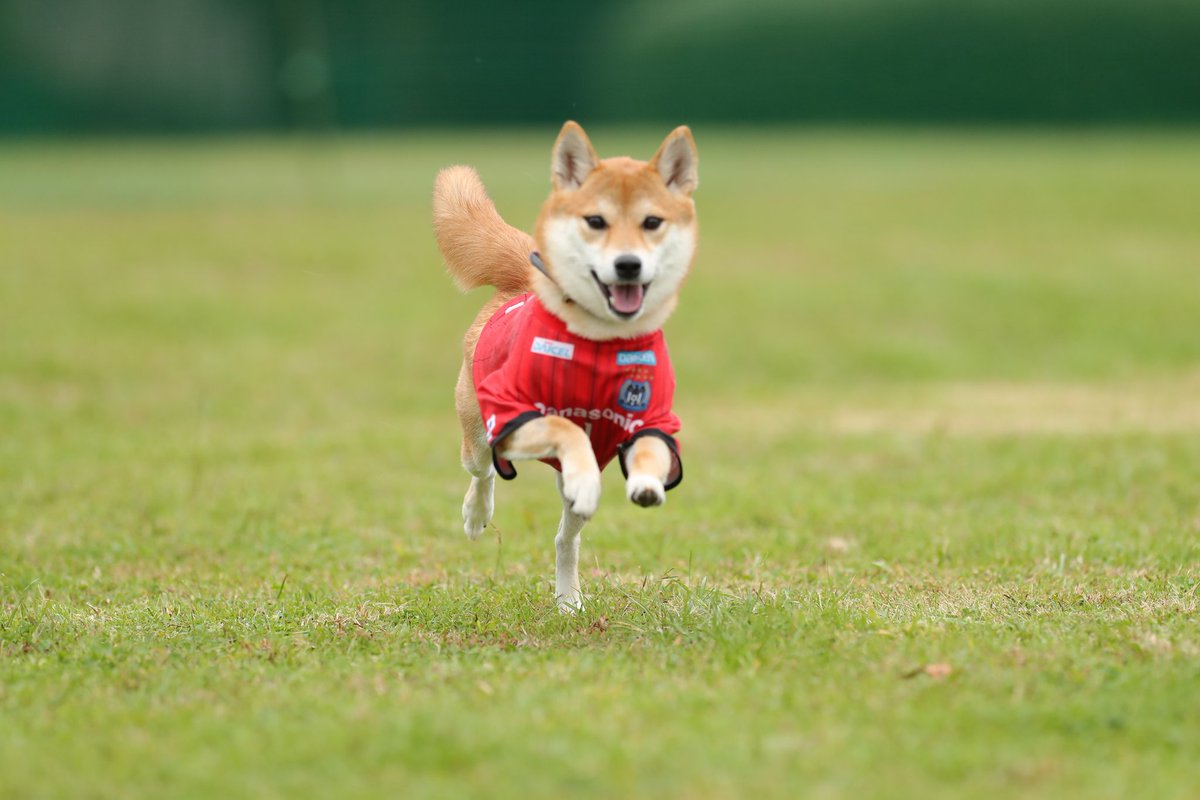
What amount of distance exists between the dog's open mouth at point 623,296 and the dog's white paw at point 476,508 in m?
1.61

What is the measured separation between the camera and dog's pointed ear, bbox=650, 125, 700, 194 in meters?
5.73

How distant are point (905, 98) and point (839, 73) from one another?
163 cm

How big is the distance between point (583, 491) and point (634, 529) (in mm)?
3341

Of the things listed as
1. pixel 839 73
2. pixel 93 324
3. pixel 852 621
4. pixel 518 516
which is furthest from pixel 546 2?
pixel 852 621

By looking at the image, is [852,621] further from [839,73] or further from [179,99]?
[839,73]

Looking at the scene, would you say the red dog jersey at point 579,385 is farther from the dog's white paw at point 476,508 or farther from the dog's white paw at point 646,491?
the dog's white paw at point 476,508

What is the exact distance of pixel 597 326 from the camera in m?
5.66

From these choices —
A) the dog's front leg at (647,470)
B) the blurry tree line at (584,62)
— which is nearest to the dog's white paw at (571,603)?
the dog's front leg at (647,470)

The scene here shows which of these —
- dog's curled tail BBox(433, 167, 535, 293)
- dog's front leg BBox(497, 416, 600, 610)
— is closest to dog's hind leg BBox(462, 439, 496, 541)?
dog's front leg BBox(497, 416, 600, 610)

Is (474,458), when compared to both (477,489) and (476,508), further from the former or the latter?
(476,508)

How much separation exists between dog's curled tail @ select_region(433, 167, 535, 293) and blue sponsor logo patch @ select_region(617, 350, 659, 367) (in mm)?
936

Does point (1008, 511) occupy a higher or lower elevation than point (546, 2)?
lower

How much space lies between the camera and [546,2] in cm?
3111

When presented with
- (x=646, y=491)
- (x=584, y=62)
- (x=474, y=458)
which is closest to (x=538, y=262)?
(x=646, y=491)
